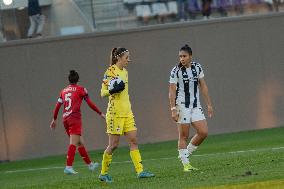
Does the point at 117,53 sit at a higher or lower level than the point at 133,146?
higher

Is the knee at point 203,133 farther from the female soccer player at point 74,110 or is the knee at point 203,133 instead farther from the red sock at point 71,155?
the female soccer player at point 74,110

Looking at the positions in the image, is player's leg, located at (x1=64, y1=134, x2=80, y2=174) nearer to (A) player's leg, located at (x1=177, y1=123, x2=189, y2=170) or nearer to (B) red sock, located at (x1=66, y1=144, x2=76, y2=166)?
(B) red sock, located at (x1=66, y1=144, x2=76, y2=166)

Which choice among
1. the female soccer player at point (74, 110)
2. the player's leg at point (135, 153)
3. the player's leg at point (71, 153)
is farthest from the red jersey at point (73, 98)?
the player's leg at point (135, 153)

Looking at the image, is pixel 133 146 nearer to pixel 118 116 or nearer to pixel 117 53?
pixel 118 116

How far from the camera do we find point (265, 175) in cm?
1400

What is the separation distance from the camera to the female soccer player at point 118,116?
15391 mm

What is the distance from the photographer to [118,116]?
608 inches

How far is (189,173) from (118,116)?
148 centimetres

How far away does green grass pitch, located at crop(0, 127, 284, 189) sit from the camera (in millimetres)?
13992

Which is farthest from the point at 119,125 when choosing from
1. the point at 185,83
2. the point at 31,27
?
the point at 31,27

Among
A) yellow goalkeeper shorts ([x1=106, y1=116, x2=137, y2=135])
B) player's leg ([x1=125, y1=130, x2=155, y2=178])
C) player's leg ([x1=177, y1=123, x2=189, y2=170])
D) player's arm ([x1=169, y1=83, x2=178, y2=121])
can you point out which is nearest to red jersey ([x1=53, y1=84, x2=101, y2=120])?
player's arm ([x1=169, y1=83, x2=178, y2=121])

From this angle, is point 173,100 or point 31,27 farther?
point 31,27

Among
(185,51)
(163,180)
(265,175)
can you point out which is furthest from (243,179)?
(185,51)

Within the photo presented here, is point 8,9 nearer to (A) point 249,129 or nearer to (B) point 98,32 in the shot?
(B) point 98,32
